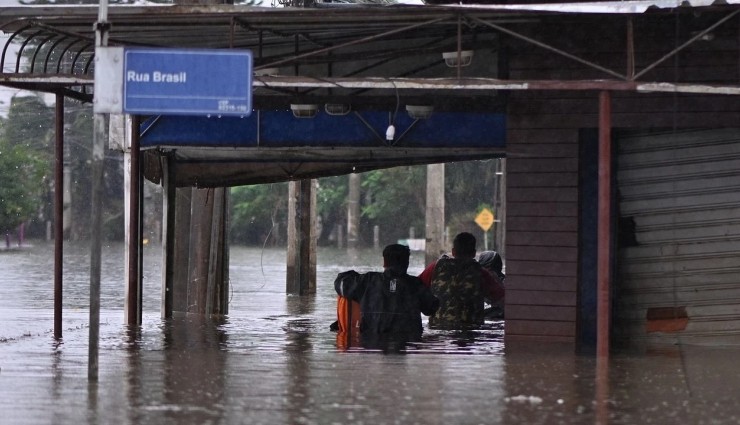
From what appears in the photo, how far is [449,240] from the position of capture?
189ft

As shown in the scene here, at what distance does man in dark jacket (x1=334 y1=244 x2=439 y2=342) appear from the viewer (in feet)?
43.9

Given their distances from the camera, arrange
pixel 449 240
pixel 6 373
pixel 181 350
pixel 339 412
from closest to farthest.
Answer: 1. pixel 339 412
2. pixel 6 373
3. pixel 181 350
4. pixel 449 240

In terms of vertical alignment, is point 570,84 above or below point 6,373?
above

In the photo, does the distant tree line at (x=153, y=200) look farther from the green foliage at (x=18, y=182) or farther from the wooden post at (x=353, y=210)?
the wooden post at (x=353, y=210)

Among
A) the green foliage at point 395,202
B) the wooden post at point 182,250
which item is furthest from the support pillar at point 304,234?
the green foliage at point 395,202

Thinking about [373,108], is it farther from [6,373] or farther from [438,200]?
[438,200]

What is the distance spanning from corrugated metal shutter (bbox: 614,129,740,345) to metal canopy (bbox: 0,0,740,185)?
788 mm

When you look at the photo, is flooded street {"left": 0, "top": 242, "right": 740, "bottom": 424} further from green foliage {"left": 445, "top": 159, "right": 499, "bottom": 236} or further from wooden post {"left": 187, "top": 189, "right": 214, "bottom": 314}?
green foliage {"left": 445, "top": 159, "right": 499, "bottom": 236}

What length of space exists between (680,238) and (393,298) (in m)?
2.82

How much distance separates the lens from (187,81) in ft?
32.5

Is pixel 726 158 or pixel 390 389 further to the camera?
pixel 726 158

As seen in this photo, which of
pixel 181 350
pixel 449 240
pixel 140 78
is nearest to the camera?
pixel 140 78

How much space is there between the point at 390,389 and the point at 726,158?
16.2ft

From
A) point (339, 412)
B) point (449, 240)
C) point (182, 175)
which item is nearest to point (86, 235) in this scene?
point (449, 240)
